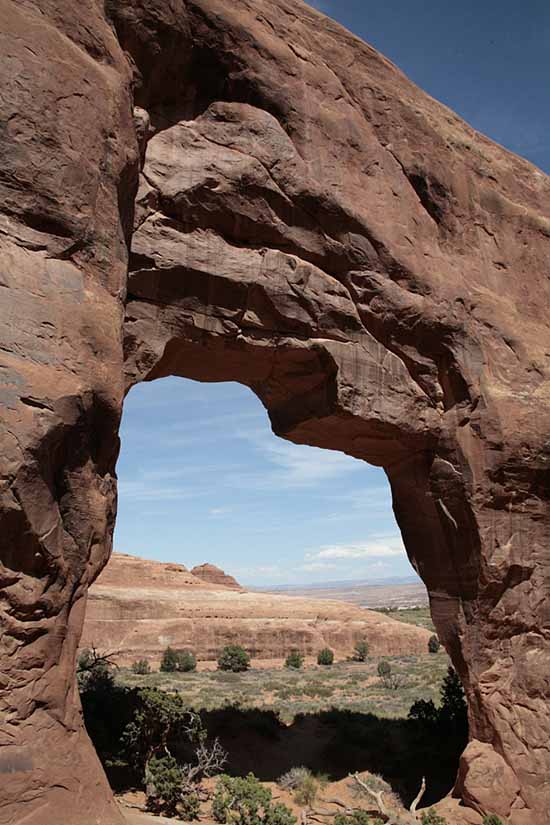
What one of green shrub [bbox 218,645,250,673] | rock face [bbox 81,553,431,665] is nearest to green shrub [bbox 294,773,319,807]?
green shrub [bbox 218,645,250,673]

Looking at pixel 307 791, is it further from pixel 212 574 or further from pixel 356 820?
pixel 212 574

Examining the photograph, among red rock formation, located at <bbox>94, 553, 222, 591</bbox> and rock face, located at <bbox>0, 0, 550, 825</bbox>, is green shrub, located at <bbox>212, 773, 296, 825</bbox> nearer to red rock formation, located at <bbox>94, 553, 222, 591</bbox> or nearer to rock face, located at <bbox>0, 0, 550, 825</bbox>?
rock face, located at <bbox>0, 0, 550, 825</bbox>

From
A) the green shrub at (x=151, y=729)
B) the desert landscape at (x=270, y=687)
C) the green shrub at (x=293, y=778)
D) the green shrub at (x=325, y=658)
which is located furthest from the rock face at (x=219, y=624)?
the green shrub at (x=293, y=778)

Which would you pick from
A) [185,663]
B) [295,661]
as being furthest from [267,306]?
[295,661]

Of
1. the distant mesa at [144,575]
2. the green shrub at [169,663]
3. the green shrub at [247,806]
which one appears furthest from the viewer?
the distant mesa at [144,575]

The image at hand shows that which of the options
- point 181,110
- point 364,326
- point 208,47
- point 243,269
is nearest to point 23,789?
point 243,269

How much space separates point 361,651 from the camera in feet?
101

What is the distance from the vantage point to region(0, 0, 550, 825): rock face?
5.55 m

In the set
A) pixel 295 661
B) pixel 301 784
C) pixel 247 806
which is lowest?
pixel 295 661

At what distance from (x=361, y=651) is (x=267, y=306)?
82.9ft

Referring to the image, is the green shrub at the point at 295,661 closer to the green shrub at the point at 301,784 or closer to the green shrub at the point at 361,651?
the green shrub at the point at 361,651

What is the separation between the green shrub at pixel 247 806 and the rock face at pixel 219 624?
1994 cm

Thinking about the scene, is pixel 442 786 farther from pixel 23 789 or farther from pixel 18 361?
pixel 18 361

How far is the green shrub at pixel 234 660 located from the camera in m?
26.7
